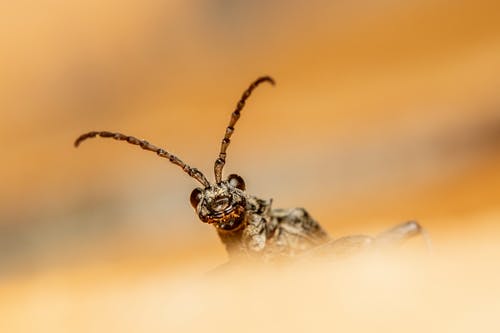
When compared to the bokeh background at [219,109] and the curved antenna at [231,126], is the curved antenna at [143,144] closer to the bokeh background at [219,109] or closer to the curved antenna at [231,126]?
the curved antenna at [231,126]

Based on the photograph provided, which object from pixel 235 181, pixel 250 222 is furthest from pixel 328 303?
pixel 250 222

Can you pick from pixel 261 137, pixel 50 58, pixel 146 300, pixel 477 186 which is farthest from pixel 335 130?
pixel 146 300

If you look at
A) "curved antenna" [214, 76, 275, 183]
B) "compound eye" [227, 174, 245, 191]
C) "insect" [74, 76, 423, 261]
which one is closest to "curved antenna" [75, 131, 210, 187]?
"insect" [74, 76, 423, 261]

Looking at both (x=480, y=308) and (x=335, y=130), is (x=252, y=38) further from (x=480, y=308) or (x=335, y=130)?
(x=480, y=308)

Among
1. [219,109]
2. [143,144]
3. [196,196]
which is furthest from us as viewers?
[219,109]

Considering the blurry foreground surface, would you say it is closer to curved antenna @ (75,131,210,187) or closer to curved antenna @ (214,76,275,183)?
curved antenna @ (75,131,210,187)

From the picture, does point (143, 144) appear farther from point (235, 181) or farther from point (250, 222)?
point (250, 222)

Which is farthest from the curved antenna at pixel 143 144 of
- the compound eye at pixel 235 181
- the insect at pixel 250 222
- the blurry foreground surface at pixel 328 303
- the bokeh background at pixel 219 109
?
the bokeh background at pixel 219 109

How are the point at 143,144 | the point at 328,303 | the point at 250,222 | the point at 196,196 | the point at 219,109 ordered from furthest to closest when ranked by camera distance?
the point at 219,109 < the point at 250,222 < the point at 196,196 < the point at 143,144 < the point at 328,303
